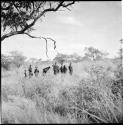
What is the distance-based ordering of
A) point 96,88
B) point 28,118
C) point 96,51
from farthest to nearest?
point 96,51 < point 96,88 < point 28,118

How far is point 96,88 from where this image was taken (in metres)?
6.05

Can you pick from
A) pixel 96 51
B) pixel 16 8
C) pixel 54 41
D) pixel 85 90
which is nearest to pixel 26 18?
pixel 16 8

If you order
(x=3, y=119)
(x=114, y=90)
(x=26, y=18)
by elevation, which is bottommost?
(x=3, y=119)

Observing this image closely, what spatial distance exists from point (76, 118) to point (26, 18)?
4.22m

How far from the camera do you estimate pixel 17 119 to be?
5.23 m

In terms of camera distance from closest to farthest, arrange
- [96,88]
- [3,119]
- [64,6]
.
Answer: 1. [3,119]
2. [96,88]
3. [64,6]

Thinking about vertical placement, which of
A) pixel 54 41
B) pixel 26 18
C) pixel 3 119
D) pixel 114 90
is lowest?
pixel 3 119

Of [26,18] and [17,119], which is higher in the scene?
[26,18]

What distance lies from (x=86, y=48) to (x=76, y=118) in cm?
5360

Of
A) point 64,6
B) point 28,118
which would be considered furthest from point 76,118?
point 64,6

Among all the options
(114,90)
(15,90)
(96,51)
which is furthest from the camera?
(96,51)

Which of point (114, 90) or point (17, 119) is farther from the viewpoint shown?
point (114, 90)

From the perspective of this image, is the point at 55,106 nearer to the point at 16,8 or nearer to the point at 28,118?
the point at 28,118

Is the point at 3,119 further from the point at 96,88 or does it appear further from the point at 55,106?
the point at 96,88
